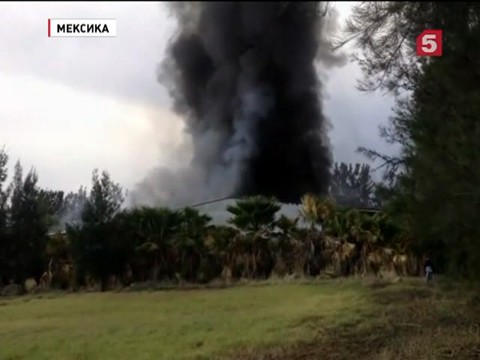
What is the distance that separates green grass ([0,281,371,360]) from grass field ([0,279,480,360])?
0.01 m

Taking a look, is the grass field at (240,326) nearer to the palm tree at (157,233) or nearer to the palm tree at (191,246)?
the palm tree at (157,233)

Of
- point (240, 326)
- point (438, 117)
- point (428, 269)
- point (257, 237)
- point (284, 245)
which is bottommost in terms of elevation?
point (240, 326)

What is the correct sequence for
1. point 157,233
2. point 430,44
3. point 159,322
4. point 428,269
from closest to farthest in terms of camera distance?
1. point 430,44
2. point 159,322
3. point 428,269
4. point 157,233

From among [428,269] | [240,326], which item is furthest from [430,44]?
[428,269]

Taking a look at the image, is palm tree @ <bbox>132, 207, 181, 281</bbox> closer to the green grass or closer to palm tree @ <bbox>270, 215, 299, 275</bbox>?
the green grass

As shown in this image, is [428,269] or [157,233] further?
[157,233]

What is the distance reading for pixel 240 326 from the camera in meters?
8.99

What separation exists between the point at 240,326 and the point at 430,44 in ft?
12.9

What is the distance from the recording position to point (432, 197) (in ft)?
26.6

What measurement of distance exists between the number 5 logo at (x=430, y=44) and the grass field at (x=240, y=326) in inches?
Answer: 117

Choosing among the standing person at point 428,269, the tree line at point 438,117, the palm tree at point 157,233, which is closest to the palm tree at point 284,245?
the palm tree at point 157,233

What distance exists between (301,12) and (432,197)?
3599mm

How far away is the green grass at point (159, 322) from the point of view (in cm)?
796

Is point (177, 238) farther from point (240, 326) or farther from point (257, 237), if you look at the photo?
point (240, 326)
